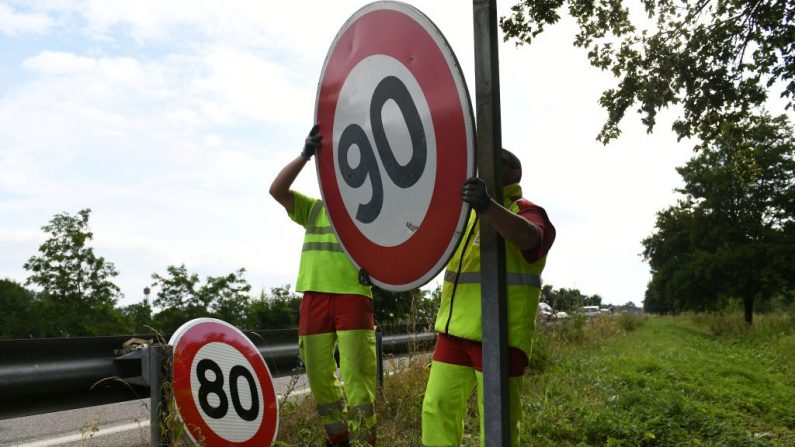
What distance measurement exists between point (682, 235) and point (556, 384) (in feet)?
123

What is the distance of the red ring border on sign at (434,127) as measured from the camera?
1.81 metres

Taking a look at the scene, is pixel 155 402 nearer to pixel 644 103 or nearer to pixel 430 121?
pixel 430 121

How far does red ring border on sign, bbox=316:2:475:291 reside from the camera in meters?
1.81

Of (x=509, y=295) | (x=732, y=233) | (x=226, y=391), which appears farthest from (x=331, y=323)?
(x=732, y=233)

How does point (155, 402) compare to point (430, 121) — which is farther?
point (155, 402)

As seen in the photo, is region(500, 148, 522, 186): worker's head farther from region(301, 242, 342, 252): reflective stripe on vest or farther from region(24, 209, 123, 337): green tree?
region(24, 209, 123, 337): green tree

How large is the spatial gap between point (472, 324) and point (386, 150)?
1.13m

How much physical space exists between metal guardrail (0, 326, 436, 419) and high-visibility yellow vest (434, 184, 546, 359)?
70.3 inches

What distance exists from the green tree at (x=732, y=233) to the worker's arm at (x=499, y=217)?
105ft

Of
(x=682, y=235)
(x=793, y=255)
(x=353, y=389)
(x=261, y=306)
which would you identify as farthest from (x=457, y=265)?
(x=682, y=235)

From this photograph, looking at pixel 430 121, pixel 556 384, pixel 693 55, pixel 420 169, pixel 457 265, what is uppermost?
pixel 693 55

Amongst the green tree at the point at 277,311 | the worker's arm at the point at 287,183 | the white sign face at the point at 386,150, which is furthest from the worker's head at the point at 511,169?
the green tree at the point at 277,311

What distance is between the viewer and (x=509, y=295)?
284 centimetres

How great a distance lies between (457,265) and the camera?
9.91ft
